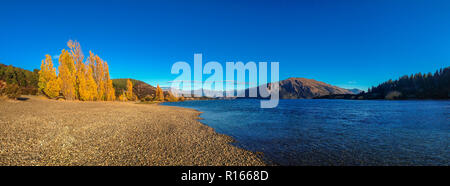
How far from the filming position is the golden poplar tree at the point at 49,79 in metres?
41.8

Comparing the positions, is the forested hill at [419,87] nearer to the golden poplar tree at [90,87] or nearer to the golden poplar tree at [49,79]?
the golden poplar tree at [90,87]

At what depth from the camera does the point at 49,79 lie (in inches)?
1667

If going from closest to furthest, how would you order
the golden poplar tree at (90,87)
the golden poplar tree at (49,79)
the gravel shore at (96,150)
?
the gravel shore at (96,150)
the golden poplar tree at (49,79)
the golden poplar tree at (90,87)

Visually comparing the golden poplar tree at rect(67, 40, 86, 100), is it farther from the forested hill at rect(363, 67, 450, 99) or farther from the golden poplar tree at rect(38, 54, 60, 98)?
the forested hill at rect(363, 67, 450, 99)

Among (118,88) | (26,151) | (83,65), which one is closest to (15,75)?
(118,88)

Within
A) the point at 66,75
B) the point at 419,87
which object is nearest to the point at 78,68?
the point at 66,75

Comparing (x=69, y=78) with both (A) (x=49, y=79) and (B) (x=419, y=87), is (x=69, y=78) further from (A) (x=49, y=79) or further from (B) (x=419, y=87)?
(B) (x=419, y=87)

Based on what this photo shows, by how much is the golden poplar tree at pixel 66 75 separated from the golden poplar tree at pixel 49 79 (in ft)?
3.80

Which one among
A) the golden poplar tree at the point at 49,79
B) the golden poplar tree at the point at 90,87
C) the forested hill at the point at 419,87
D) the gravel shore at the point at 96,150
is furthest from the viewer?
the forested hill at the point at 419,87

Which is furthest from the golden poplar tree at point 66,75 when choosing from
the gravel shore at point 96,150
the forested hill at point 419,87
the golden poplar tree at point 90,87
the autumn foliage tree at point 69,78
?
the forested hill at point 419,87

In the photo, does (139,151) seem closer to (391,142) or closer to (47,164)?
(47,164)

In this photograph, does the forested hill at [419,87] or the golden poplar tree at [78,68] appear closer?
the golden poplar tree at [78,68]

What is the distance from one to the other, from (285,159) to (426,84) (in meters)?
229

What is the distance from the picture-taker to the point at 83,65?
48844mm
